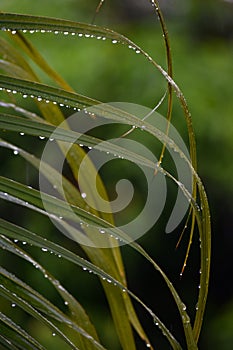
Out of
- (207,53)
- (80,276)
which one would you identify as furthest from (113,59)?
(80,276)

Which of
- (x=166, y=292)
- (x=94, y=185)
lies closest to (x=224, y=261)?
(x=166, y=292)

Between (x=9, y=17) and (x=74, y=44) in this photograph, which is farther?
(x=74, y=44)

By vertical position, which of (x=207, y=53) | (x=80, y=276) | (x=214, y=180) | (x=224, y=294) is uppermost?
(x=207, y=53)

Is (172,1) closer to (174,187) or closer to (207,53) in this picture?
(207,53)

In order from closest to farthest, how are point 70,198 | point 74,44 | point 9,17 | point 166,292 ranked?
point 9,17, point 70,198, point 166,292, point 74,44

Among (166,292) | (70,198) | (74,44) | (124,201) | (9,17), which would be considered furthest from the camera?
(74,44)

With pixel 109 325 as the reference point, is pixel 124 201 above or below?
above
